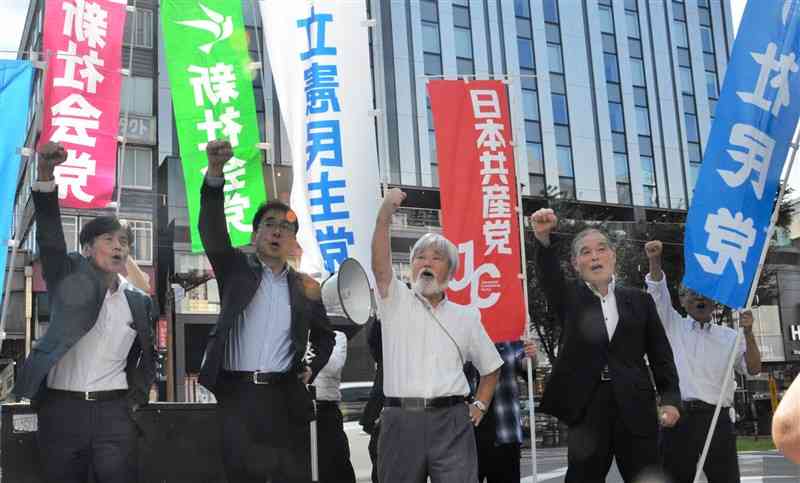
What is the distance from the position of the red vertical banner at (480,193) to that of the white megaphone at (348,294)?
99.9 inches

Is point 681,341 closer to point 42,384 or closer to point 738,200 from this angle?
point 738,200

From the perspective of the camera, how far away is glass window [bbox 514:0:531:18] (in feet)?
130

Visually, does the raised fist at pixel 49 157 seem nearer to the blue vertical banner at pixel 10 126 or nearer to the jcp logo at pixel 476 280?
the blue vertical banner at pixel 10 126

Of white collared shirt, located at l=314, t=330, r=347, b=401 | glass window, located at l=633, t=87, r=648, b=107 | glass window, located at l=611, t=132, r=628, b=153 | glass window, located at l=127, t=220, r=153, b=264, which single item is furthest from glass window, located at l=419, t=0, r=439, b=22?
white collared shirt, located at l=314, t=330, r=347, b=401

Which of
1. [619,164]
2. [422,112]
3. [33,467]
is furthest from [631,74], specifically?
[33,467]

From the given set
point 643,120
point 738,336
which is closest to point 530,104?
point 643,120

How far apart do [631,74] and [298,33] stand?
36.6 metres

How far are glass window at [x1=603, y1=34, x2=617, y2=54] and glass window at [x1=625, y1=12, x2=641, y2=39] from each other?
3.75 ft

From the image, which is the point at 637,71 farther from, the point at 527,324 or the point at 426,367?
the point at 426,367

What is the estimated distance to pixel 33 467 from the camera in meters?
6.10

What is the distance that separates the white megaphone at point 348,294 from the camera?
516cm

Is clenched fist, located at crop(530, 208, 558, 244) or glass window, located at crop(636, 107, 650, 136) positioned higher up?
glass window, located at crop(636, 107, 650, 136)

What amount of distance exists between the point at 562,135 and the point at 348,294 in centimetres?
3544

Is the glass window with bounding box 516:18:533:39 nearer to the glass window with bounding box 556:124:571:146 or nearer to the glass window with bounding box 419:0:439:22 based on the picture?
the glass window with bounding box 419:0:439:22
